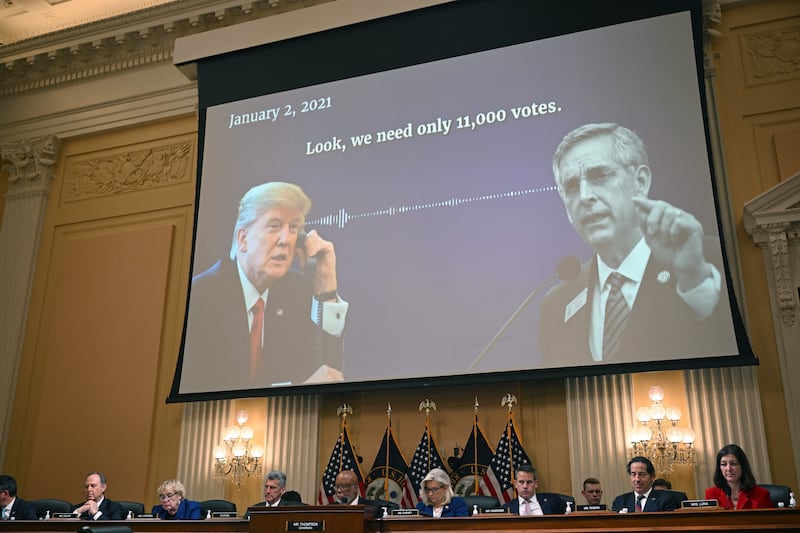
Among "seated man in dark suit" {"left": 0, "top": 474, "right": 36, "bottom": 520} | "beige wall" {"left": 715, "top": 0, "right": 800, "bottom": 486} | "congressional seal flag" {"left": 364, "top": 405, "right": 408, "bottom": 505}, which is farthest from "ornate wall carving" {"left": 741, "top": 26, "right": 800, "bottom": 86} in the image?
"seated man in dark suit" {"left": 0, "top": 474, "right": 36, "bottom": 520}

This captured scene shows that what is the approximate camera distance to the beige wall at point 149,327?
7.42 m

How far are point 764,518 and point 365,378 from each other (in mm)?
4075

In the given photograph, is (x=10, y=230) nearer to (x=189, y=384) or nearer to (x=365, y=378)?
(x=189, y=384)

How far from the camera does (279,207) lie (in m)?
8.45

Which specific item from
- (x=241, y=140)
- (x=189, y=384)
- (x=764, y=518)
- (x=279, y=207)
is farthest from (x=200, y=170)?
(x=764, y=518)

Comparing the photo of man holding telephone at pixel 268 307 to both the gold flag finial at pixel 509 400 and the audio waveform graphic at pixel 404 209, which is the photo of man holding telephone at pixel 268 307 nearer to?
the audio waveform graphic at pixel 404 209

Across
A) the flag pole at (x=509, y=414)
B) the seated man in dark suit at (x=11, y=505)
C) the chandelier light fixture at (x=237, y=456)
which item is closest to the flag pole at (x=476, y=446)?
the flag pole at (x=509, y=414)

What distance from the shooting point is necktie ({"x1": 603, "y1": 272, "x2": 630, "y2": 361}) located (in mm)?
6801

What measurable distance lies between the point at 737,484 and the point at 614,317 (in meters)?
2.24

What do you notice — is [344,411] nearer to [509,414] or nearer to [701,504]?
[509,414]

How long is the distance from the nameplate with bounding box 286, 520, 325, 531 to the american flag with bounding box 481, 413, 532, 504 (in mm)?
2911

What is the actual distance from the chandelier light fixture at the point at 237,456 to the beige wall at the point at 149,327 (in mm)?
181

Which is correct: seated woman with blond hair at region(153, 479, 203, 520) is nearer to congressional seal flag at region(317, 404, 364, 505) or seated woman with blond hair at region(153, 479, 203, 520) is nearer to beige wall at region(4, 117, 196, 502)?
congressional seal flag at region(317, 404, 364, 505)

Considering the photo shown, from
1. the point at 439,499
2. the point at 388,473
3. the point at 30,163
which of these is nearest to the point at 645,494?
the point at 439,499
